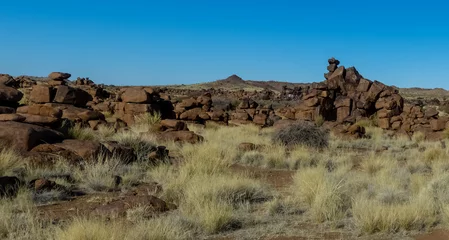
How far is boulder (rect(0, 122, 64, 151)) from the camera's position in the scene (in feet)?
34.8

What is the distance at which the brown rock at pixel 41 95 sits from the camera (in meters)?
22.0

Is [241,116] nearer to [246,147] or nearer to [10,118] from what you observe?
[246,147]

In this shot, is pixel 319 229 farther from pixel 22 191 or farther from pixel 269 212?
pixel 22 191

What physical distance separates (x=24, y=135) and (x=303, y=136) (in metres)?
10.8

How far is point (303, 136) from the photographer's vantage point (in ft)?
59.4

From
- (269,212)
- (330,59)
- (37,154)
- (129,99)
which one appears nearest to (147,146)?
(37,154)

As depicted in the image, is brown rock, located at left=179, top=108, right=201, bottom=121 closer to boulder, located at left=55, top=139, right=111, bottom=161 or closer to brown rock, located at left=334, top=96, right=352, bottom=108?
brown rock, located at left=334, top=96, right=352, bottom=108

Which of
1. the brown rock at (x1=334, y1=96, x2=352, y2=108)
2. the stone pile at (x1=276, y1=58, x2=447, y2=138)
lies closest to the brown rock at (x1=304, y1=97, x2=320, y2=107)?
the stone pile at (x1=276, y1=58, x2=447, y2=138)

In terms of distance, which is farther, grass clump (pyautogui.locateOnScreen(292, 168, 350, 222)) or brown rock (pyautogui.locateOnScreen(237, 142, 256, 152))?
brown rock (pyautogui.locateOnScreen(237, 142, 256, 152))

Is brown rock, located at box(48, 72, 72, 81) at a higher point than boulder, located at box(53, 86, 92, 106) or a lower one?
higher

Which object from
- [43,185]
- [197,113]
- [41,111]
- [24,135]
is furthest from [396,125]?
[43,185]

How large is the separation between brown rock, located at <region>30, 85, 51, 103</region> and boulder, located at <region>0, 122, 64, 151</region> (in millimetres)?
11230

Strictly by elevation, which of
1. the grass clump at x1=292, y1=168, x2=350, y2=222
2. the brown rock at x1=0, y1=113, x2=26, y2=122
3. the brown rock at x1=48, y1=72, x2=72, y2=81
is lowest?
the grass clump at x1=292, y1=168, x2=350, y2=222

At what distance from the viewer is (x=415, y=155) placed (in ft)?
53.1
